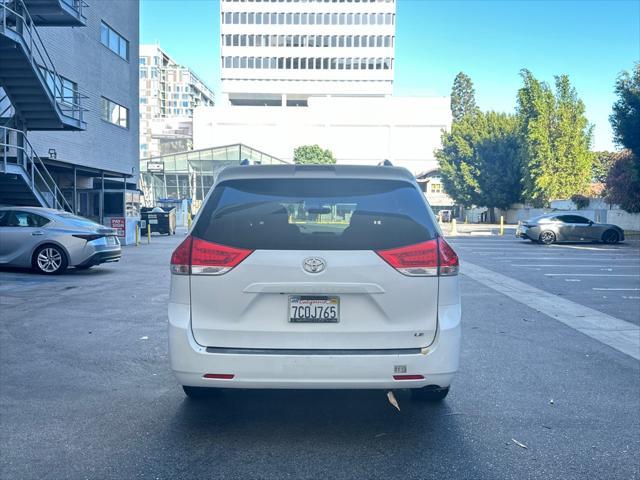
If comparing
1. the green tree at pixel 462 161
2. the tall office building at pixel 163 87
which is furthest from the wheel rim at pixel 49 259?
the tall office building at pixel 163 87

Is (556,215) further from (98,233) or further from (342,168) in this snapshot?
(342,168)

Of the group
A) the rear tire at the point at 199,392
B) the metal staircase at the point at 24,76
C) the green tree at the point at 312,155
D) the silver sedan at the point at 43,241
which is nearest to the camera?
the rear tire at the point at 199,392

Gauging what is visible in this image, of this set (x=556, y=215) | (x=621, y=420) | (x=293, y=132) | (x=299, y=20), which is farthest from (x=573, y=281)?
(x=299, y=20)

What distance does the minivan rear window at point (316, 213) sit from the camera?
372cm

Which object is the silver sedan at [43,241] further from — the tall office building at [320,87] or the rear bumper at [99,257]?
the tall office building at [320,87]

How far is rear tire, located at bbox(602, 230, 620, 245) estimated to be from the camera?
1040 inches

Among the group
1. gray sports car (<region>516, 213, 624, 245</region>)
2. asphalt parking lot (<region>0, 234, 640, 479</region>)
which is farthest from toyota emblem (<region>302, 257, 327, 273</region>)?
gray sports car (<region>516, 213, 624, 245</region>)

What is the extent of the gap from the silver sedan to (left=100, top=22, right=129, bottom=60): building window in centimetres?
1632

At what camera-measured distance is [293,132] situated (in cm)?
9562

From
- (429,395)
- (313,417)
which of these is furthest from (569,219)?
(313,417)

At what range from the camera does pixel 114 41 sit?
28016mm

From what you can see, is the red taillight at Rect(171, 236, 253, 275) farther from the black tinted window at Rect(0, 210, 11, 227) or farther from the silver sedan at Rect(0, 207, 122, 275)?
the black tinted window at Rect(0, 210, 11, 227)

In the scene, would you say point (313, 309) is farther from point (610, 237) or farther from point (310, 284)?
point (610, 237)

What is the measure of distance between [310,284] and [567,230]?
25.0 metres
